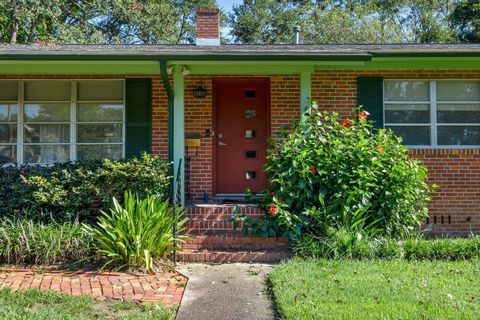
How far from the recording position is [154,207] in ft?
18.2

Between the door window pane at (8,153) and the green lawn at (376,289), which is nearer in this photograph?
the green lawn at (376,289)

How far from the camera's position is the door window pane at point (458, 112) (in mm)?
7629

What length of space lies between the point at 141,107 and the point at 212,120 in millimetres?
1273

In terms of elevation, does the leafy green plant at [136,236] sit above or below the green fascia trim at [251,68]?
below

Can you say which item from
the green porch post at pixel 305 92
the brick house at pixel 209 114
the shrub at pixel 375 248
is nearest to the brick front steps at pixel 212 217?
the brick house at pixel 209 114

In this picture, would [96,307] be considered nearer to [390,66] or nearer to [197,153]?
[197,153]

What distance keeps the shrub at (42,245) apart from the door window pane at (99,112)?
2.65 meters

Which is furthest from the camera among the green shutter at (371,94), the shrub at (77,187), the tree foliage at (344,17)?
the tree foliage at (344,17)

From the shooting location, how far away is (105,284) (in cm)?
467

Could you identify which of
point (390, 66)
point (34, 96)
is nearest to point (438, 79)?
point (390, 66)

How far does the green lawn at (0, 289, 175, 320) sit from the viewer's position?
3744 mm

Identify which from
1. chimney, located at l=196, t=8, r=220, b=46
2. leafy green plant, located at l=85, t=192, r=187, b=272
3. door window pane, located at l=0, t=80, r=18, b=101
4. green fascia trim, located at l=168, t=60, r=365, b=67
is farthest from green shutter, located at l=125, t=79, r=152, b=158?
chimney, located at l=196, t=8, r=220, b=46

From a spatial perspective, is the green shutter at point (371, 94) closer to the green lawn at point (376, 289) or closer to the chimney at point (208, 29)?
the green lawn at point (376, 289)

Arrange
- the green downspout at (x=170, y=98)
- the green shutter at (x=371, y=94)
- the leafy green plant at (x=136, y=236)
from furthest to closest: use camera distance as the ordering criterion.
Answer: the green shutter at (x=371, y=94)
the green downspout at (x=170, y=98)
the leafy green plant at (x=136, y=236)
